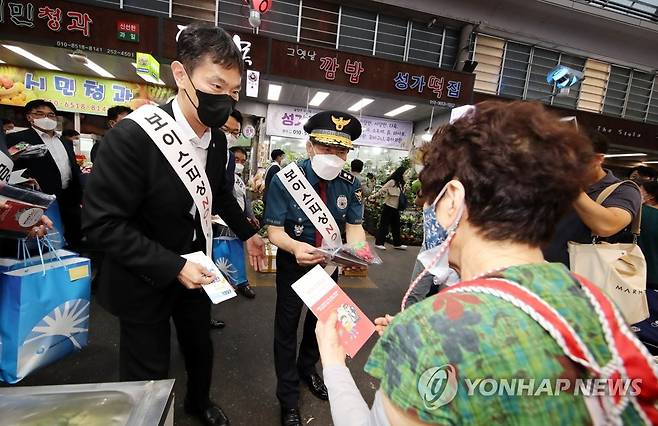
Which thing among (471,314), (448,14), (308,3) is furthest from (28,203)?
(448,14)

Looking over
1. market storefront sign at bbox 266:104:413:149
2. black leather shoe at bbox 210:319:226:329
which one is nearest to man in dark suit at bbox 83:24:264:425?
black leather shoe at bbox 210:319:226:329

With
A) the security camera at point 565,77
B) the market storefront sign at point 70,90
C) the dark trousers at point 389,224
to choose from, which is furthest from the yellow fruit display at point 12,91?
the security camera at point 565,77

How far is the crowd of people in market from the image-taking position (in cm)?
53

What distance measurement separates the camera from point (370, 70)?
19.2 ft

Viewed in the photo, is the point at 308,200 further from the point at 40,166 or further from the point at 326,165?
the point at 40,166

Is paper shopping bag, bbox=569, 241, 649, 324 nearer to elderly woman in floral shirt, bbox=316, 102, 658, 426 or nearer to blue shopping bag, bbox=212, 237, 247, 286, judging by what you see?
elderly woman in floral shirt, bbox=316, 102, 658, 426

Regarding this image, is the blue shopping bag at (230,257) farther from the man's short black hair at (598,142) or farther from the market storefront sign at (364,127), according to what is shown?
the market storefront sign at (364,127)

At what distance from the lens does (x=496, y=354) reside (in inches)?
20.3

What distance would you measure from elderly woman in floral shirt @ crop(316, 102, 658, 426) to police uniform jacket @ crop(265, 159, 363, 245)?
1375mm

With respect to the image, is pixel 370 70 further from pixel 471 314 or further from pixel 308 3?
pixel 471 314

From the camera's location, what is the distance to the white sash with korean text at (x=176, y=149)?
1.32 metres

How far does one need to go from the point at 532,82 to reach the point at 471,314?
9623 millimetres

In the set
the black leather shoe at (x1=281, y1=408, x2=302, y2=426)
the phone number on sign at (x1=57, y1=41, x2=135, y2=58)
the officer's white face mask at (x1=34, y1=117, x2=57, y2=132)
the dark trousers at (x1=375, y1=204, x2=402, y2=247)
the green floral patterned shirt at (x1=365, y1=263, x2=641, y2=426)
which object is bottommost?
the black leather shoe at (x1=281, y1=408, x2=302, y2=426)

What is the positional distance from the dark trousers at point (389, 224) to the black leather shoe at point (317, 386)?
435 cm
